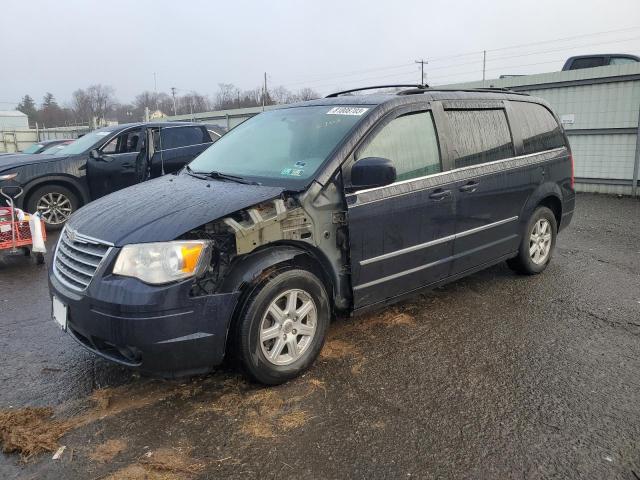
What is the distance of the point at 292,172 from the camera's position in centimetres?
344

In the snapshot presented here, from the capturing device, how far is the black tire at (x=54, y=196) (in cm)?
788

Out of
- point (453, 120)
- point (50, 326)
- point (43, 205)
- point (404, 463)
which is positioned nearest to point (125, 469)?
point (404, 463)

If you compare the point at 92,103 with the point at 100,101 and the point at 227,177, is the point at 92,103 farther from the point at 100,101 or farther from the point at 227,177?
the point at 227,177

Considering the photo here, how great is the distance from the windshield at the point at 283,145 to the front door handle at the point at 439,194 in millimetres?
840

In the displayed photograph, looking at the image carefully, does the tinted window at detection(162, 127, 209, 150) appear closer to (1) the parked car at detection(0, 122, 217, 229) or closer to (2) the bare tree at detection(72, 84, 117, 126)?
(1) the parked car at detection(0, 122, 217, 229)

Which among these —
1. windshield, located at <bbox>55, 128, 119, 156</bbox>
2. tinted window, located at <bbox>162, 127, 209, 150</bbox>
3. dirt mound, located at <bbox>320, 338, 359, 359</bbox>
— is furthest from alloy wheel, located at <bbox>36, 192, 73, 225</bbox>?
dirt mound, located at <bbox>320, 338, 359, 359</bbox>

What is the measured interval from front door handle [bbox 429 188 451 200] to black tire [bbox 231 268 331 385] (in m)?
1.24

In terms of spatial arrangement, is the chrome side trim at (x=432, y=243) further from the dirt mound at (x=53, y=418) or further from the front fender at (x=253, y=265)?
the dirt mound at (x=53, y=418)

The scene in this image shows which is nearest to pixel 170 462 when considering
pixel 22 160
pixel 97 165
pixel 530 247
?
pixel 530 247

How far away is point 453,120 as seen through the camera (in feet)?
13.7

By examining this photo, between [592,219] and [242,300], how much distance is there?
7.65 metres

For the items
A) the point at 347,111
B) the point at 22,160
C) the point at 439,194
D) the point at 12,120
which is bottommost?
the point at 439,194

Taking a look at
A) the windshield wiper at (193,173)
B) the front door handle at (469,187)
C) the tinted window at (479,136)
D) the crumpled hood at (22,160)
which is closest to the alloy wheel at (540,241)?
the tinted window at (479,136)

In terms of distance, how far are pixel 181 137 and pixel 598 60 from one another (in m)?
10.8
